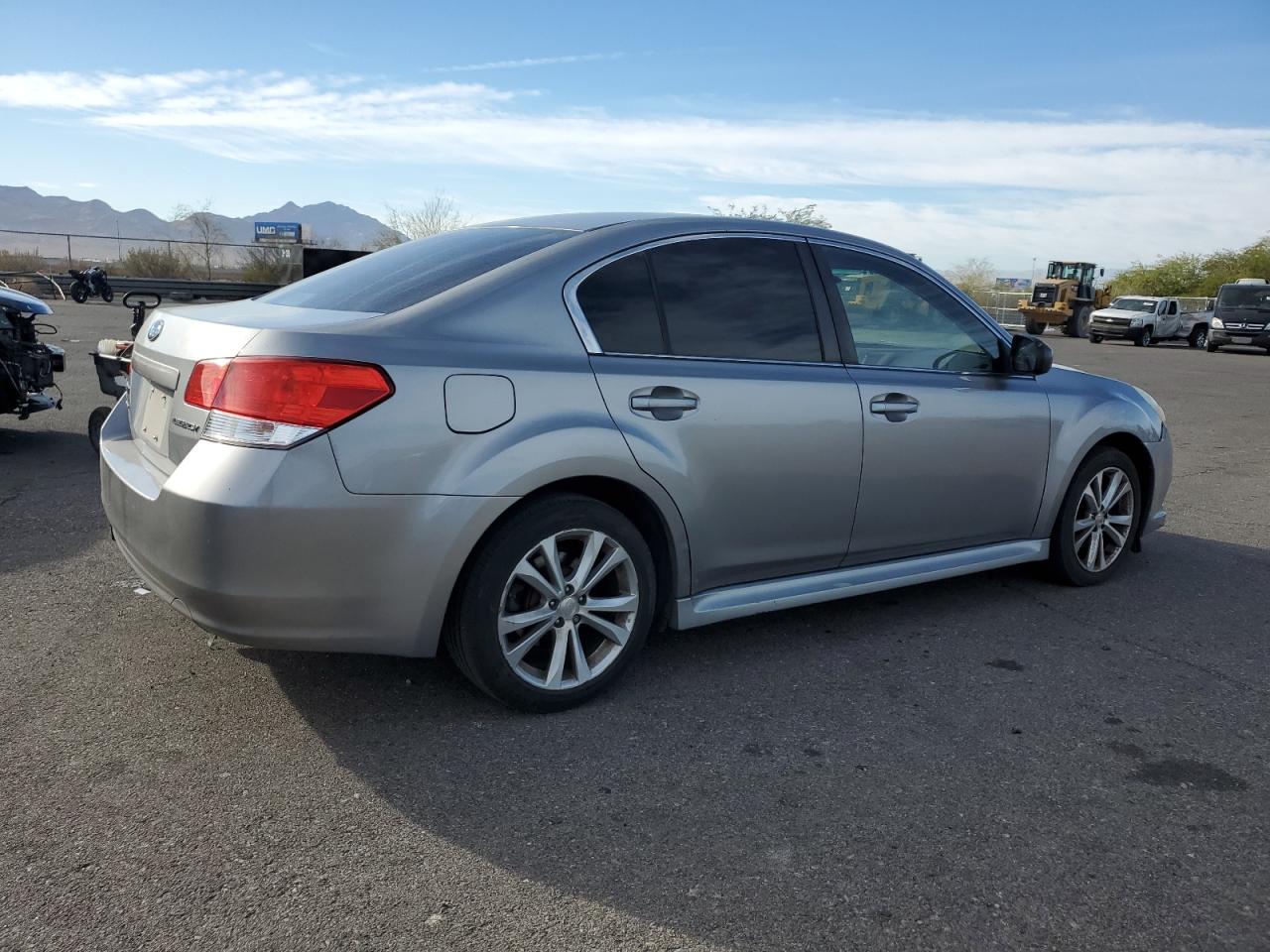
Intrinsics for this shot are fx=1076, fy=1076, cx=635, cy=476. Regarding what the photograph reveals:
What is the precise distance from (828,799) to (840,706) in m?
0.71

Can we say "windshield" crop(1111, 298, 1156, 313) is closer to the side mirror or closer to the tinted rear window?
the side mirror

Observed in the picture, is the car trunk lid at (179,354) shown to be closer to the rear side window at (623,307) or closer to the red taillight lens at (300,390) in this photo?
the red taillight lens at (300,390)

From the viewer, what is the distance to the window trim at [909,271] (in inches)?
169

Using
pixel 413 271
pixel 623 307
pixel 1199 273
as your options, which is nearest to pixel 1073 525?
pixel 623 307

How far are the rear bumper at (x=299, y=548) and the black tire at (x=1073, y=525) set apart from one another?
3.08 meters

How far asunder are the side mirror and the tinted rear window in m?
2.13

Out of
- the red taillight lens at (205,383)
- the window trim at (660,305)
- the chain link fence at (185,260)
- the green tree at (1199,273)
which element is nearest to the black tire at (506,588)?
the window trim at (660,305)

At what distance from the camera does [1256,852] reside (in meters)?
2.89

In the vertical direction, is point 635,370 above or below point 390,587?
above

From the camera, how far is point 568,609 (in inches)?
139

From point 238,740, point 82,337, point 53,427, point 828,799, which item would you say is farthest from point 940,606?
point 82,337

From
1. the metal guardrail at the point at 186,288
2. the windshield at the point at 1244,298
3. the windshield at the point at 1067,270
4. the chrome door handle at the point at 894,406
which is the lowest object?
the metal guardrail at the point at 186,288

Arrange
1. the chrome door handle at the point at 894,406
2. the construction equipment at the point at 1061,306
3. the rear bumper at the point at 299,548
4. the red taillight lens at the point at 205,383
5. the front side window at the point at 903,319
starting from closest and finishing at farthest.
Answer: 1. the rear bumper at the point at 299,548
2. the red taillight lens at the point at 205,383
3. the chrome door handle at the point at 894,406
4. the front side window at the point at 903,319
5. the construction equipment at the point at 1061,306

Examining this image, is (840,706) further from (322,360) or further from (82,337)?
(82,337)
